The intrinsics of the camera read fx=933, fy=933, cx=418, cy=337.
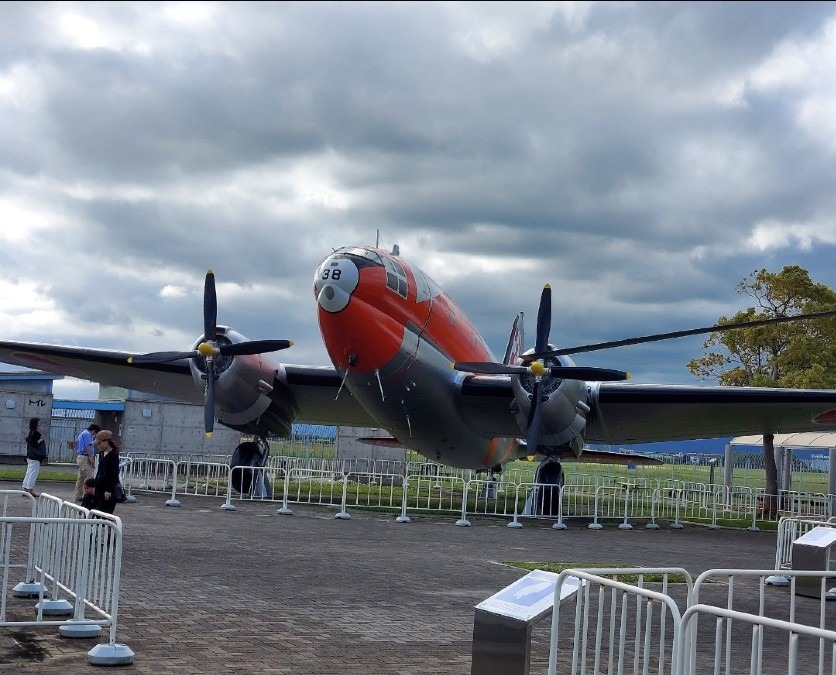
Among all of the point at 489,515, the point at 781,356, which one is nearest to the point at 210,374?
the point at 489,515

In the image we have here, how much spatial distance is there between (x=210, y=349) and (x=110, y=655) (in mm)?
16334

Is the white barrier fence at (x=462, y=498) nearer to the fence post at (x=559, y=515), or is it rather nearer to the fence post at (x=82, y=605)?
the fence post at (x=559, y=515)

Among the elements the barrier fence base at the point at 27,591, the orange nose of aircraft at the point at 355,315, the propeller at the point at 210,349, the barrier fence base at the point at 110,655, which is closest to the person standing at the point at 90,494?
the barrier fence base at the point at 27,591

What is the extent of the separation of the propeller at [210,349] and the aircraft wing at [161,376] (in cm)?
221

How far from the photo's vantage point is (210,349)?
22.8 m

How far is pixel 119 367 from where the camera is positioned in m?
26.8

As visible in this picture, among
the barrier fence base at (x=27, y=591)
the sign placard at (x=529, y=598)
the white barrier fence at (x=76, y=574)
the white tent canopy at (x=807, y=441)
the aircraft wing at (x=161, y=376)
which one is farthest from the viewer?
the white tent canopy at (x=807, y=441)

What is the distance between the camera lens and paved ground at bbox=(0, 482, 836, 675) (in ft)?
24.3

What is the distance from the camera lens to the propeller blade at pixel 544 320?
21.9 metres

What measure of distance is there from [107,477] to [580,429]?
14.0 meters

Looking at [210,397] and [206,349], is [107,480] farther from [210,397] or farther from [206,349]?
[210,397]

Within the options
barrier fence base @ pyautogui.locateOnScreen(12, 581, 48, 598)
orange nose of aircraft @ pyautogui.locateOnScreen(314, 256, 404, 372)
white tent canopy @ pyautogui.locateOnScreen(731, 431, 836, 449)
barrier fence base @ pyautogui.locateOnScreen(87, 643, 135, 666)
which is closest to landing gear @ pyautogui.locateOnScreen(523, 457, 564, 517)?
orange nose of aircraft @ pyautogui.locateOnScreen(314, 256, 404, 372)

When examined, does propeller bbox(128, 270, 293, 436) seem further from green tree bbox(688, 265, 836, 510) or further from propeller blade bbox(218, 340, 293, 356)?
green tree bbox(688, 265, 836, 510)

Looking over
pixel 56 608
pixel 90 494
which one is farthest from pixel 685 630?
pixel 90 494
